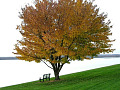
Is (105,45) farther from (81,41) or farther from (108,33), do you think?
(81,41)

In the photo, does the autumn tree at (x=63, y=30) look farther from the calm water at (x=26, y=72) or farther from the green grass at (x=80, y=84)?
the calm water at (x=26, y=72)

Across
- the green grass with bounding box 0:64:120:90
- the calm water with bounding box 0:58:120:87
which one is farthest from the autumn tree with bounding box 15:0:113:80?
the calm water with bounding box 0:58:120:87

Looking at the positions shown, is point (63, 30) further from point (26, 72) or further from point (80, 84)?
point (26, 72)

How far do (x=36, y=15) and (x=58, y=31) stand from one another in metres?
3.13

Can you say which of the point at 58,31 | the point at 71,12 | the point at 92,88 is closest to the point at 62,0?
the point at 71,12

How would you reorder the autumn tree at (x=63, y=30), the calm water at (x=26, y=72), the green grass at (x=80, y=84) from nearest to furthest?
the green grass at (x=80, y=84) → the autumn tree at (x=63, y=30) → the calm water at (x=26, y=72)

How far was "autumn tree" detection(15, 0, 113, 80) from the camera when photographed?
62.7ft

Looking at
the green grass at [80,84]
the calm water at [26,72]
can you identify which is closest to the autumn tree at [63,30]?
the green grass at [80,84]

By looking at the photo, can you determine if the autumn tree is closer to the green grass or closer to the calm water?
the green grass

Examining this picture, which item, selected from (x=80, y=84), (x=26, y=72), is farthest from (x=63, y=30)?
(x=26, y=72)

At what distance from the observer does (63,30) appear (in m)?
19.2

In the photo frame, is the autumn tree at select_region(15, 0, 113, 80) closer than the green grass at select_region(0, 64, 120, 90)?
No

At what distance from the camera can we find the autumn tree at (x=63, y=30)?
19.1 metres

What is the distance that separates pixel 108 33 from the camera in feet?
70.5
